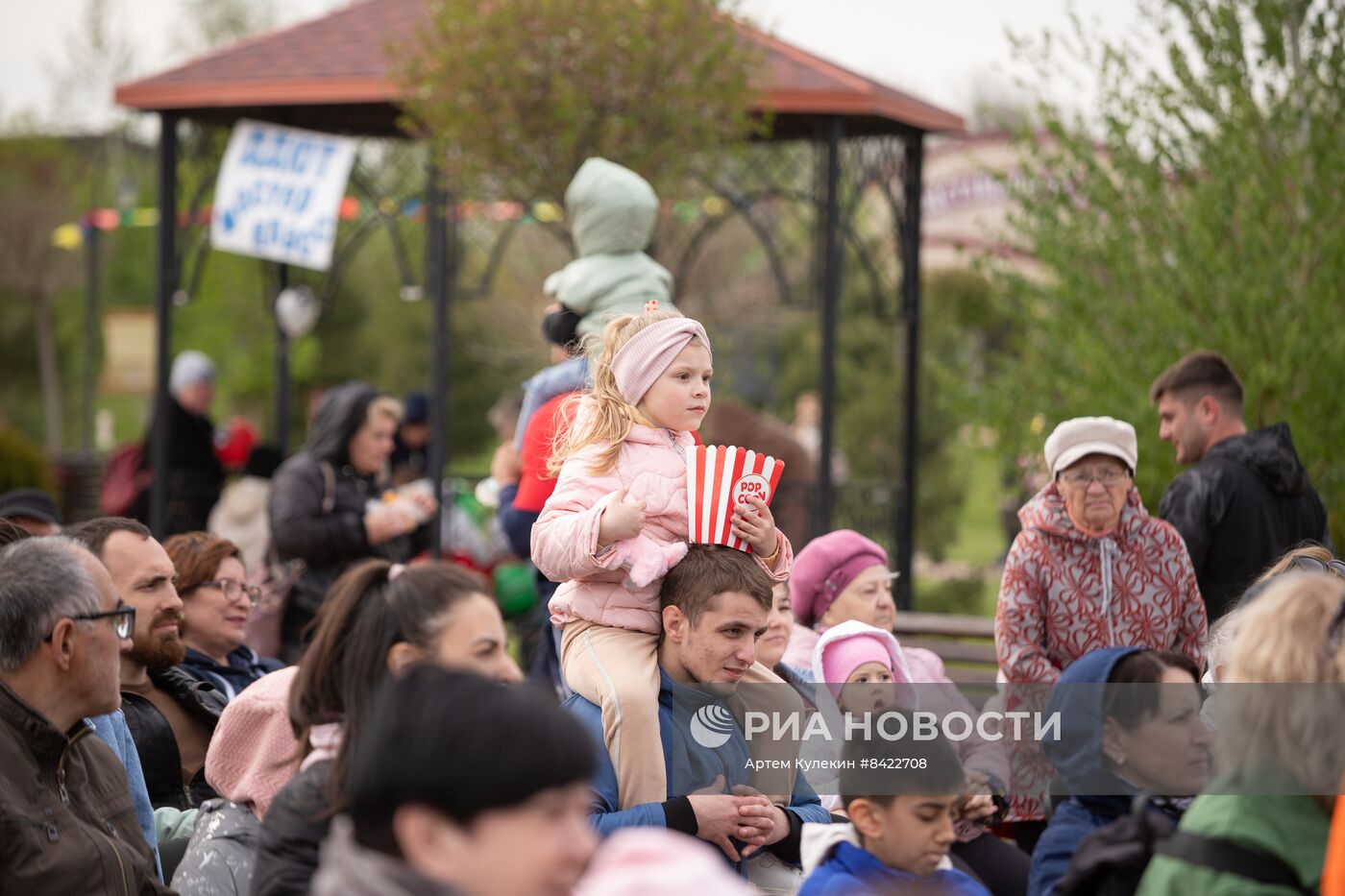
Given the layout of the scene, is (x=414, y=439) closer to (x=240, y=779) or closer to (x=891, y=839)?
(x=240, y=779)

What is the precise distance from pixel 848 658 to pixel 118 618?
2001mm

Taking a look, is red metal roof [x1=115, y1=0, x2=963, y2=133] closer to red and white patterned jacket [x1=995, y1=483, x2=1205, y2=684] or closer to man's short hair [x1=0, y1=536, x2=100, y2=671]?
red and white patterned jacket [x1=995, y1=483, x2=1205, y2=684]

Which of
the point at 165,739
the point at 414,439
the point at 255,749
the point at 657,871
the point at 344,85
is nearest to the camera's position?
the point at 657,871

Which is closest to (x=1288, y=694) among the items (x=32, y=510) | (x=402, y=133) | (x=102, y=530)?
(x=102, y=530)

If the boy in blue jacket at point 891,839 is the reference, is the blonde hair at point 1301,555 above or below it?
above

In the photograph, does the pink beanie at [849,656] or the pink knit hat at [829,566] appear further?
the pink knit hat at [829,566]

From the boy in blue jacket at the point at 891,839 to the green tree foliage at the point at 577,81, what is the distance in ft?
20.7

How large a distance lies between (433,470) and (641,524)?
700cm

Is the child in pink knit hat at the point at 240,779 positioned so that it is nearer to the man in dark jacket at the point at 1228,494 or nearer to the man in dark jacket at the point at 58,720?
the man in dark jacket at the point at 58,720

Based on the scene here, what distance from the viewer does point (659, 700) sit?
3.65 m

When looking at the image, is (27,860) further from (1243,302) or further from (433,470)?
(433,470)

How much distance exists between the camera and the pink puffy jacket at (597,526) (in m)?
3.72

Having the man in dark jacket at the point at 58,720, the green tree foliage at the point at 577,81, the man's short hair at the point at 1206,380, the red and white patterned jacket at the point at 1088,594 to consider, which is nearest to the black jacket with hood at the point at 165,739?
the man in dark jacket at the point at 58,720

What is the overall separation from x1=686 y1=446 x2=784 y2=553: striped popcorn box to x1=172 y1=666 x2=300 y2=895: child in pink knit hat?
3.26 ft
